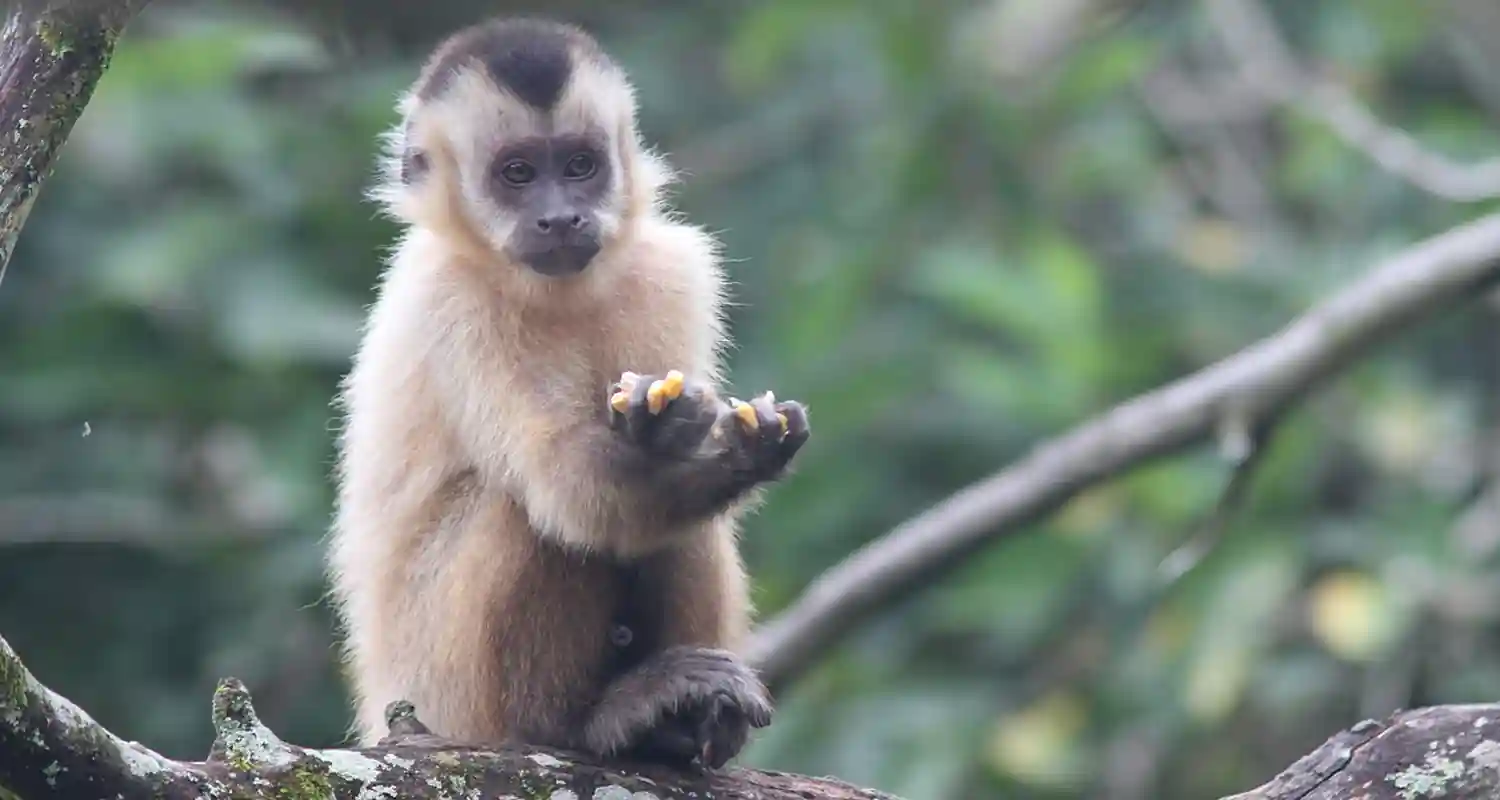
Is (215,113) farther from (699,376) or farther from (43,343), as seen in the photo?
(699,376)

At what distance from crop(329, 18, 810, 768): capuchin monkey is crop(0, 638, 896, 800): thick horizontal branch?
0.84 ft

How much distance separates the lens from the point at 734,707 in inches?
212

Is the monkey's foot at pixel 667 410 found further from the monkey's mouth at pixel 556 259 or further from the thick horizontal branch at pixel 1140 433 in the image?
the thick horizontal branch at pixel 1140 433

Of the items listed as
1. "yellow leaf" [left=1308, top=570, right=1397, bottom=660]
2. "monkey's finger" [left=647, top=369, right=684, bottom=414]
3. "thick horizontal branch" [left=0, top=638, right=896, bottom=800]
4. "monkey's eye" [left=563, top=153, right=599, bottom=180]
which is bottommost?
"thick horizontal branch" [left=0, top=638, right=896, bottom=800]

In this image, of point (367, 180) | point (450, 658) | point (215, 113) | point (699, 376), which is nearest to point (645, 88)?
point (367, 180)

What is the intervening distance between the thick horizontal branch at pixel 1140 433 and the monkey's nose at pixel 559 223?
2123 millimetres

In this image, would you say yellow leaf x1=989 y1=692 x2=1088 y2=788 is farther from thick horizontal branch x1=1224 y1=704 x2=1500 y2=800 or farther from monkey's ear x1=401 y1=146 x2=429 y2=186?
thick horizontal branch x1=1224 y1=704 x2=1500 y2=800

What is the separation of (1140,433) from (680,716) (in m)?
3.02

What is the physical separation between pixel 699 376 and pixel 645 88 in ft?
21.5

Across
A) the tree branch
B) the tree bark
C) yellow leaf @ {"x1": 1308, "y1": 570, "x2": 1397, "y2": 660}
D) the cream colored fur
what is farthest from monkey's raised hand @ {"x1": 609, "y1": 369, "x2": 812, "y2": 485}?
the tree branch

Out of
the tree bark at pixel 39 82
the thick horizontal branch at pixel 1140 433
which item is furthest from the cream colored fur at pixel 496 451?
the tree bark at pixel 39 82

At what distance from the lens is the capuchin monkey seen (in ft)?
17.5

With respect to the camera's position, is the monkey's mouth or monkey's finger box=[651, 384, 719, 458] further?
the monkey's mouth

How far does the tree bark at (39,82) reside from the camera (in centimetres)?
395
